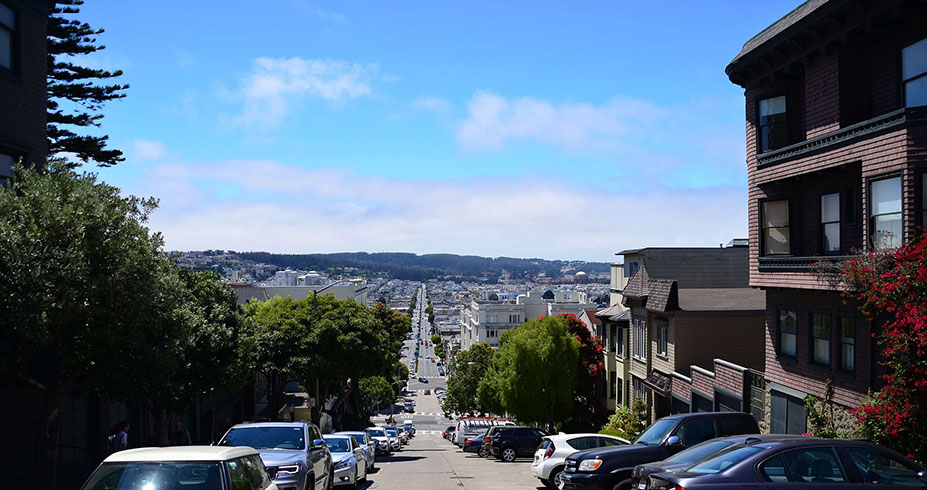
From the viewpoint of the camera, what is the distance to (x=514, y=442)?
3294cm

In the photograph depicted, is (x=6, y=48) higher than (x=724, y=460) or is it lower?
higher

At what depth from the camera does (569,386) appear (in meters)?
44.8

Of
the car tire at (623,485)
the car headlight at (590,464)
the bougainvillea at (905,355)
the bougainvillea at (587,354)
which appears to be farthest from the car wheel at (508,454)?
the bougainvillea at (905,355)

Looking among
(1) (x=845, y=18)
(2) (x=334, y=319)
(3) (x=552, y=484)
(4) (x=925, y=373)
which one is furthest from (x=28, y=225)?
(2) (x=334, y=319)

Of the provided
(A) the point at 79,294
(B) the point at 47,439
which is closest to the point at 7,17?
(A) the point at 79,294

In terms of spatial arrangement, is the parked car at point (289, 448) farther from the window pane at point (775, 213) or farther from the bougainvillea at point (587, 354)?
the bougainvillea at point (587, 354)

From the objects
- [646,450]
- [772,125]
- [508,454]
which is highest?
[772,125]

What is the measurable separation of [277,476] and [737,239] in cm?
4063

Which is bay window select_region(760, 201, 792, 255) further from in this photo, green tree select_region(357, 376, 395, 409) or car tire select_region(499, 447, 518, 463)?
green tree select_region(357, 376, 395, 409)

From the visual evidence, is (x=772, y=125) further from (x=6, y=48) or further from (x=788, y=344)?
(x=6, y=48)

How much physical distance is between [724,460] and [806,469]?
101 centimetres

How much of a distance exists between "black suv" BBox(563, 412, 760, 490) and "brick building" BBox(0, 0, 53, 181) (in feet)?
47.3

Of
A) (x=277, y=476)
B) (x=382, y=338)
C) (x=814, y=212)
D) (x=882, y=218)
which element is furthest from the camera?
(x=382, y=338)

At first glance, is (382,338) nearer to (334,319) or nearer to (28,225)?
(334,319)
